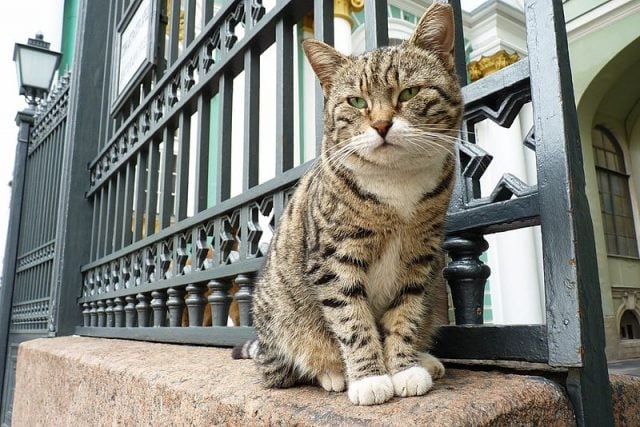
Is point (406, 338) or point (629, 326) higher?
point (406, 338)

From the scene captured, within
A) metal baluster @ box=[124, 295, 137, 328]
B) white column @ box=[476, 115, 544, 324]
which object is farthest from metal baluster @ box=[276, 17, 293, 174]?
white column @ box=[476, 115, 544, 324]

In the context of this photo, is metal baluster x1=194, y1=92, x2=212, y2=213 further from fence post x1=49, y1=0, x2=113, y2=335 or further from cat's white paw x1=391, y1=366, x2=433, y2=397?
fence post x1=49, y1=0, x2=113, y2=335

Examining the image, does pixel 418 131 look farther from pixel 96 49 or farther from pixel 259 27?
pixel 96 49

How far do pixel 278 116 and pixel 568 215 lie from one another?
90cm

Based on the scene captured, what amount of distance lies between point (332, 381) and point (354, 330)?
12 cm

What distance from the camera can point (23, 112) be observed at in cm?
490

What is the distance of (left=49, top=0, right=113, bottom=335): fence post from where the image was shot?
2.97m

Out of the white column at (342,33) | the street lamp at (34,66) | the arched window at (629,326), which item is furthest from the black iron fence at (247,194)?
the arched window at (629,326)

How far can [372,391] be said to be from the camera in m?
0.72

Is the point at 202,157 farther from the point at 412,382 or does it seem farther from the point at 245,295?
the point at 412,382

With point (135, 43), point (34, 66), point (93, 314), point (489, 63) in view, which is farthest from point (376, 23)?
point (34, 66)

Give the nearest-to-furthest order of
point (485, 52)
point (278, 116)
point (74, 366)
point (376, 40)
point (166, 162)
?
point (376, 40)
point (278, 116)
point (74, 366)
point (166, 162)
point (485, 52)

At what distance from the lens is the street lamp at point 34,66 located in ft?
15.6

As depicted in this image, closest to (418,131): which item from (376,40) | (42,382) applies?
(376,40)
